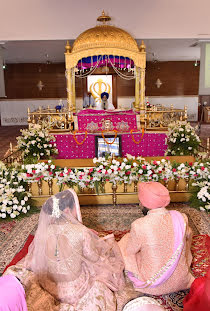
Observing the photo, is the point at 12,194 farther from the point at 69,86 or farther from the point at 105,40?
the point at 105,40

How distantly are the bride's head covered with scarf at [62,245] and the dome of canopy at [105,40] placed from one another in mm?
6957

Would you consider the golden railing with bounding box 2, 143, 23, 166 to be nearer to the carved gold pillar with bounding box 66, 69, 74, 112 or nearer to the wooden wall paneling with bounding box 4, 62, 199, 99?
the carved gold pillar with bounding box 66, 69, 74, 112

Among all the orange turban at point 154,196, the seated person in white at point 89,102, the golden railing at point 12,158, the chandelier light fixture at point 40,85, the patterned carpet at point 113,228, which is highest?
the chandelier light fixture at point 40,85

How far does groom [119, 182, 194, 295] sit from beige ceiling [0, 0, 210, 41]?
913cm

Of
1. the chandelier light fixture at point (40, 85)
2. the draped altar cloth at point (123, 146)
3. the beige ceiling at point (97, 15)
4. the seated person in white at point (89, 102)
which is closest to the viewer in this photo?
the draped altar cloth at point (123, 146)

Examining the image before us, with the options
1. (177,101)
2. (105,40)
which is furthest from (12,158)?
(177,101)

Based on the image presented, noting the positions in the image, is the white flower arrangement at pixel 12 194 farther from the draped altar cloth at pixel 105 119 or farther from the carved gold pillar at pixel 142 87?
the carved gold pillar at pixel 142 87

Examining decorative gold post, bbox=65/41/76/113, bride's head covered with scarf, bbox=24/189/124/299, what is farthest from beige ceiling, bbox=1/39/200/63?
bride's head covered with scarf, bbox=24/189/124/299

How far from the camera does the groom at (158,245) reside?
2.52 metres

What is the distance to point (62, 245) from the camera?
7.93ft

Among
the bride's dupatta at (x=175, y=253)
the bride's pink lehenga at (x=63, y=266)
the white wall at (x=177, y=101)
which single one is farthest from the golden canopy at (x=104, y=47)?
the white wall at (x=177, y=101)

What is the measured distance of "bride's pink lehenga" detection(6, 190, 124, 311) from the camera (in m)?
2.43

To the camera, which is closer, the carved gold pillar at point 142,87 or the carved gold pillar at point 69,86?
the carved gold pillar at point 69,86

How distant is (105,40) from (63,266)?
7.55 m
